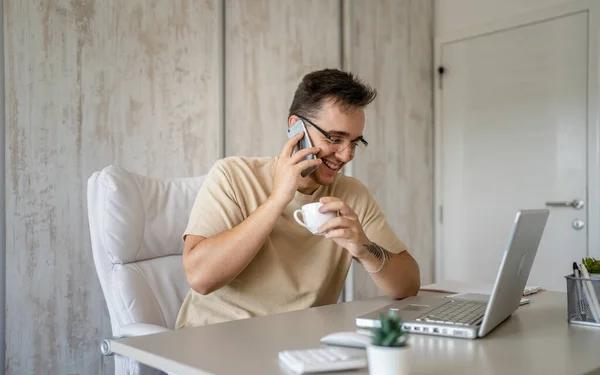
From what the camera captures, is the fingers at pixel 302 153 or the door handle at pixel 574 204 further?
the door handle at pixel 574 204

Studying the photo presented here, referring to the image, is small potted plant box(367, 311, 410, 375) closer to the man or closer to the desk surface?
the desk surface

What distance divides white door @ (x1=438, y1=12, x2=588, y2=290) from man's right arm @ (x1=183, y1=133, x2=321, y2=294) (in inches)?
104

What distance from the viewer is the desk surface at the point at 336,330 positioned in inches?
33.2

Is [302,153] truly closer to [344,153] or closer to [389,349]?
[344,153]

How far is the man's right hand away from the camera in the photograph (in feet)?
4.70

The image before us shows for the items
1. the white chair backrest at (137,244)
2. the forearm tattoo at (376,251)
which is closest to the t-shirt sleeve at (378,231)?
the forearm tattoo at (376,251)

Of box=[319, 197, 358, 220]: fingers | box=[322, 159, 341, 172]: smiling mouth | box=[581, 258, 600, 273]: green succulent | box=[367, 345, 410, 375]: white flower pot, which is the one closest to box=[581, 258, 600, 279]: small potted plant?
box=[581, 258, 600, 273]: green succulent

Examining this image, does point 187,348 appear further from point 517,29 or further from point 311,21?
point 517,29

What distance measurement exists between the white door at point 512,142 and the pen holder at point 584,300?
8.02 ft

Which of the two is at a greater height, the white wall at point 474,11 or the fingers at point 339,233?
the white wall at point 474,11

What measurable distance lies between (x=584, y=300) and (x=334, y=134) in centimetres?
75

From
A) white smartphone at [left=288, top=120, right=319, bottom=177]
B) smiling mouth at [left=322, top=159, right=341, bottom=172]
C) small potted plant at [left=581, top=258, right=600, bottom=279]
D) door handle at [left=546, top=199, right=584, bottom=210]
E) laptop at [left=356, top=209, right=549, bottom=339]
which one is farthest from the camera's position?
door handle at [left=546, top=199, right=584, bottom=210]

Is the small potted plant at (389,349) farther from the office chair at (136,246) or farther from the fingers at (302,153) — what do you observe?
the office chair at (136,246)

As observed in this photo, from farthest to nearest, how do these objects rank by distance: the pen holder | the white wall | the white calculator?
1. the white wall
2. the pen holder
3. the white calculator
